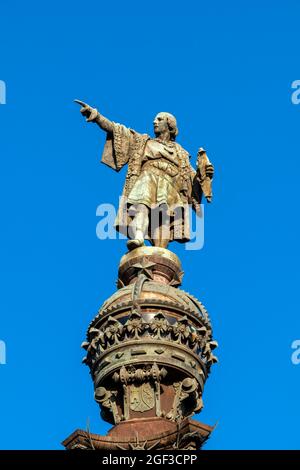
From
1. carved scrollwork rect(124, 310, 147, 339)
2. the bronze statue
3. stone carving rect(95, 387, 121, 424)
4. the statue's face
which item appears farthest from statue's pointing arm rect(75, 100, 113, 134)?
stone carving rect(95, 387, 121, 424)

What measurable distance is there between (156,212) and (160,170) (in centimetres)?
144

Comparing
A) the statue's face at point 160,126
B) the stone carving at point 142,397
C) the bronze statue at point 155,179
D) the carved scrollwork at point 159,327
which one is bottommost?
the stone carving at point 142,397

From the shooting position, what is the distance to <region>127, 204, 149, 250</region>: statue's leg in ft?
102

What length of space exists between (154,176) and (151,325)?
598cm

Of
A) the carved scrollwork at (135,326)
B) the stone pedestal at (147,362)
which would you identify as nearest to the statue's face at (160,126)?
the stone pedestal at (147,362)

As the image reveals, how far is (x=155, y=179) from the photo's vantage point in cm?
3300

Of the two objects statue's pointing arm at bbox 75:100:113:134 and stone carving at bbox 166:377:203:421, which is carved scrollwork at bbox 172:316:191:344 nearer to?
stone carving at bbox 166:377:203:421

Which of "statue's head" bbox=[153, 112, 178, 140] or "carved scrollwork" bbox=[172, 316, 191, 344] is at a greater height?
"statue's head" bbox=[153, 112, 178, 140]

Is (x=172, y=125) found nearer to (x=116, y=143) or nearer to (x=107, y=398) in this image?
(x=116, y=143)

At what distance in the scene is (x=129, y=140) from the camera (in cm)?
3362

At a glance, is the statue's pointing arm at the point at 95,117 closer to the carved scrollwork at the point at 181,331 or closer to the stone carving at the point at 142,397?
the carved scrollwork at the point at 181,331

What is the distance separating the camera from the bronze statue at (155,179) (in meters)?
32.1

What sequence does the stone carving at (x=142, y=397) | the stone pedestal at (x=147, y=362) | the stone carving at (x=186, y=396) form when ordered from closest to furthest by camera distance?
the stone pedestal at (x=147, y=362) < the stone carving at (x=142, y=397) < the stone carving at (x=186, y=396)
